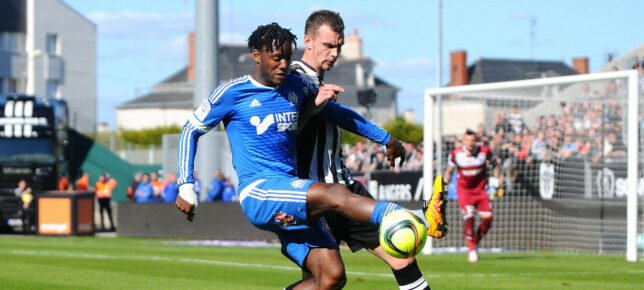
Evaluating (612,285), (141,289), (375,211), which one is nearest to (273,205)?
(375,211)

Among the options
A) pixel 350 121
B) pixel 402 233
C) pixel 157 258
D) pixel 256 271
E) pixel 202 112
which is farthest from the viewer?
pixel 157 258

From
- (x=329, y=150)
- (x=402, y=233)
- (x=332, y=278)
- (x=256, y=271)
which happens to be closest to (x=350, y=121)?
(x=329, y=150)

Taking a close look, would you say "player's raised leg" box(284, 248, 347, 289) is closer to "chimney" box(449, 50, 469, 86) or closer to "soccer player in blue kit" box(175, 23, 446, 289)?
"soccer player in blue kit" box(175, 23, 446, 289)

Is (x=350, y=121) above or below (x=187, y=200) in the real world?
above

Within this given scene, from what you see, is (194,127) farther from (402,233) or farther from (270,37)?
(402,233)

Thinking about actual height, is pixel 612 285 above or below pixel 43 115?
below

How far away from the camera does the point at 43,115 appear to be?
28.9 m

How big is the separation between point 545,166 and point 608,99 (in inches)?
65.8

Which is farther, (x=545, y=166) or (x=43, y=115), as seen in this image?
(x=43, y=115)

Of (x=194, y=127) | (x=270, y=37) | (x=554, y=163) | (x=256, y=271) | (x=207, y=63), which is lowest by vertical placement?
(x=256, y=271)

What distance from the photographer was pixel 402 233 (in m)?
5.55

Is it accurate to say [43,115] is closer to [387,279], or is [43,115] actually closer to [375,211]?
[387,279]

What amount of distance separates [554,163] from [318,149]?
12.0 m

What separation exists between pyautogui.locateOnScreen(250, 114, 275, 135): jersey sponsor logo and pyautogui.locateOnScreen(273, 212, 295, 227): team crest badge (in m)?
0.59
